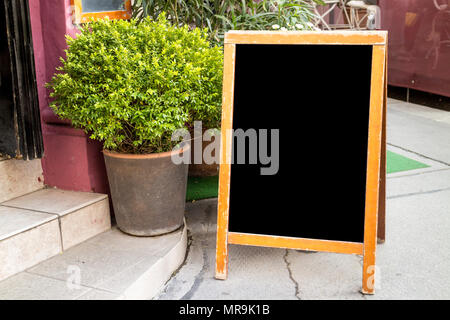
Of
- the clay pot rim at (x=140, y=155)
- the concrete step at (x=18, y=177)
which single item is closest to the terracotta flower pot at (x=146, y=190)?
the clay pot rim at (x=140, y=155)

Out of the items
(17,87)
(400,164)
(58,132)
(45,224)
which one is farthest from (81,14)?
(400,164)

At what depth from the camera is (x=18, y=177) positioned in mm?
3059

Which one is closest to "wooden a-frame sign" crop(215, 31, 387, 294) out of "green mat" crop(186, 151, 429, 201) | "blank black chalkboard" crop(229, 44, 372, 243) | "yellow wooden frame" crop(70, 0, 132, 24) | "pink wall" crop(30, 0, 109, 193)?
"blank black chalkboard" crop(229, 44, 372, 243)

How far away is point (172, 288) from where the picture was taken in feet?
8.73

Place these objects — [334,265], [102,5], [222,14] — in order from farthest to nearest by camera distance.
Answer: [222,14]
[102,5]
[334,265]

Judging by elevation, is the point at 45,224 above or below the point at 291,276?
above

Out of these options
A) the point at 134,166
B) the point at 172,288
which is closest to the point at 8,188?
the point at 134,166

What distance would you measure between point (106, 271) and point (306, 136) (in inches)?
51.6

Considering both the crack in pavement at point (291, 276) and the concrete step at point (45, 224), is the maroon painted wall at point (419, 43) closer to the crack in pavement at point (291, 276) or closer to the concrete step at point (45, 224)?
the crack in pavement at point (291, 276)

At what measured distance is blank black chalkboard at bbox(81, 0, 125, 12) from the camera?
3.17 metres

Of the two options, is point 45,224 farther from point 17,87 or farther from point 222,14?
point 222,14

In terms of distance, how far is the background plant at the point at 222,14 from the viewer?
144 inches

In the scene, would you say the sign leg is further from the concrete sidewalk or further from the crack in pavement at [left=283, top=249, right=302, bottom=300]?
the crack in pavement at [left=283, top=249, right=302, bottom=300]

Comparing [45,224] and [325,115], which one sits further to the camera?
[45,224]
